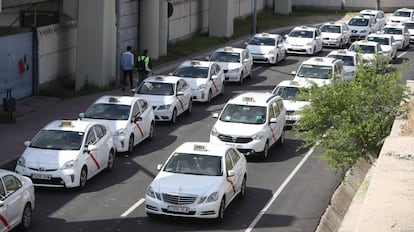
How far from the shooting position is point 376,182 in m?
13.1

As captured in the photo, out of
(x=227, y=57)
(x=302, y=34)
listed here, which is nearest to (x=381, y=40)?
(x=302, y=34)

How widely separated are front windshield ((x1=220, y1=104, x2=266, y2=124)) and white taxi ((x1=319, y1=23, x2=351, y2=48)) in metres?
26.8

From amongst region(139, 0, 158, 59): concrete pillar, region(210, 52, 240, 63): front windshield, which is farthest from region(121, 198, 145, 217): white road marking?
region(139, 0, 158, 59): concrete pillar

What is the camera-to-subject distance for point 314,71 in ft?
123

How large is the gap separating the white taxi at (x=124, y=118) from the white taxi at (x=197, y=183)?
498 centimetres

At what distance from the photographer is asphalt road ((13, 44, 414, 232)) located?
67.2 feet

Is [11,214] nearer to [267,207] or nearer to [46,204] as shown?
[46,204]

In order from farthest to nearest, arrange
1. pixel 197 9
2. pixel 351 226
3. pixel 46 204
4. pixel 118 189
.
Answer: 1. pixel 197 9
2. pixel 118 189
3. pixel 46 204
4. pixel 351 226

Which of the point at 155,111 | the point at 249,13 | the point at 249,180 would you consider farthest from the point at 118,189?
the point at 249,13

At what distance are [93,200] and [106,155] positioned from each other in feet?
8.71

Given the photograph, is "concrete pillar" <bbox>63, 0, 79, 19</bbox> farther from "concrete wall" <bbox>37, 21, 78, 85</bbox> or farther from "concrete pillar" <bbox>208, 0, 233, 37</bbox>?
"concrete pillar" <bbox>208, 0, 233, 37</bbox>

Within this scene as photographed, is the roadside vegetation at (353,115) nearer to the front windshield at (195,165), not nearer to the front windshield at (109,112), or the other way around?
the front windshield at (195,165)

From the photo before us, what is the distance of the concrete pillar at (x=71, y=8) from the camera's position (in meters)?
38.7

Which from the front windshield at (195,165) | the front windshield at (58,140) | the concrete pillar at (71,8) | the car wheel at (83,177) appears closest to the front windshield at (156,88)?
the concrete pillar at (71,8)
